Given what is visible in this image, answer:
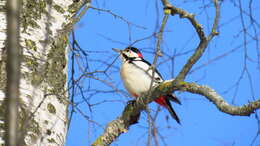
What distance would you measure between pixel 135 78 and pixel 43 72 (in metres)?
1.48

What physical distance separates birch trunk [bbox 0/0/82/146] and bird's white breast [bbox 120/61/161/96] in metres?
0.99

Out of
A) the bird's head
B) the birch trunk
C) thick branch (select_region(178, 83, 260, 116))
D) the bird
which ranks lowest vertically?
thick branch (select_region(178, 83, 260, 116))

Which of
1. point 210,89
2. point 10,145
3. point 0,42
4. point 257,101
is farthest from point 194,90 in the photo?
point 10,145

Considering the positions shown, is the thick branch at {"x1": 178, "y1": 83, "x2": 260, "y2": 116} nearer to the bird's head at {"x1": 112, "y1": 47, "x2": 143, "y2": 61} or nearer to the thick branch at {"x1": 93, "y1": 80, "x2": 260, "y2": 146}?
the thick branch at {"x1": 93, "y1": 80, "x2": 260, "y2": 146}

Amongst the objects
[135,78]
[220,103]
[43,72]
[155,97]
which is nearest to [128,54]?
[135,78]

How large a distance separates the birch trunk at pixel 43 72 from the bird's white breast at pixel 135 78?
99 centimetres

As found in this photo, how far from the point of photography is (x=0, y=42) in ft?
8.54

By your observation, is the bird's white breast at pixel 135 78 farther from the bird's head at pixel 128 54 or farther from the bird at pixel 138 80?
the bird's head at pixel 128 54

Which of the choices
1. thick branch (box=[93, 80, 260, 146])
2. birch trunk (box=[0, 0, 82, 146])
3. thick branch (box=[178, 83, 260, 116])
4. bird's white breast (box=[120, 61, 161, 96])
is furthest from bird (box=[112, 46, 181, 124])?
thick branch (box=[178, 83, 260, 116])

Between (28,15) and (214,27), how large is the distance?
1270mm

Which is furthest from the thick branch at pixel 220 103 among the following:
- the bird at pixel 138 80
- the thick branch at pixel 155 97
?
the bird at pixel 138 80

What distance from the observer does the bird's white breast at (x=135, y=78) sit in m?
3.94

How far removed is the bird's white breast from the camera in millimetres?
3938

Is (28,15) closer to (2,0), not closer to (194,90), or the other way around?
(2,0)
